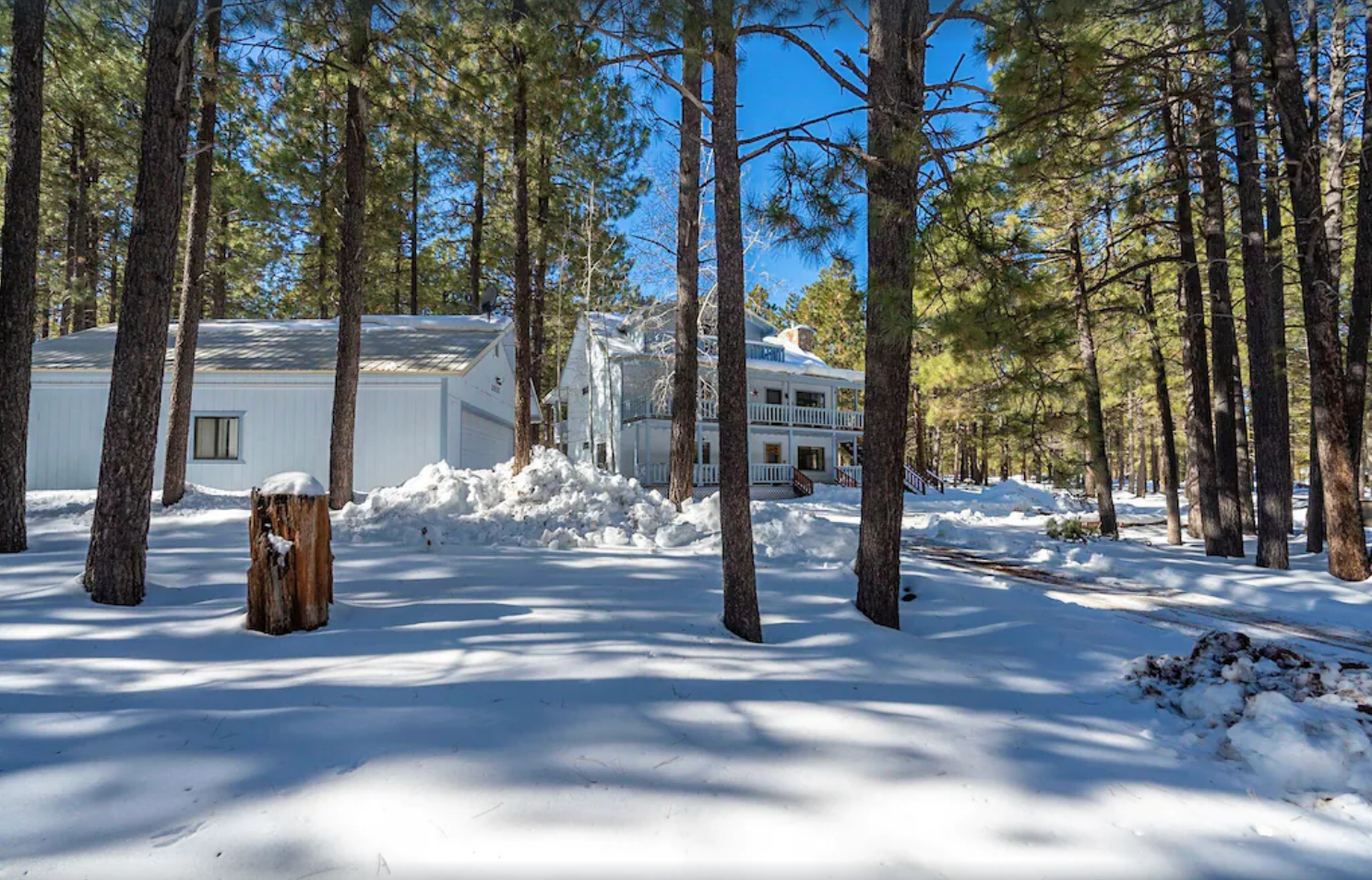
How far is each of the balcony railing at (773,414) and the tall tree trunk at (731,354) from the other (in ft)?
47.1

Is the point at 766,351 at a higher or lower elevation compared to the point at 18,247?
higher

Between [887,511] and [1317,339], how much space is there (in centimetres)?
703

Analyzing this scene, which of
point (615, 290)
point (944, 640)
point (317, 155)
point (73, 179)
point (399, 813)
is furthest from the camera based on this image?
point (615, 290)

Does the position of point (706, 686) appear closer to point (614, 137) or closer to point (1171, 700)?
point (1171, 700)

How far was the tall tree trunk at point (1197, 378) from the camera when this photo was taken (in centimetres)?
1032

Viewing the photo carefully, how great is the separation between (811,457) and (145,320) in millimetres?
25008

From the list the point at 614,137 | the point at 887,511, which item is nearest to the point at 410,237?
the point at 614,137

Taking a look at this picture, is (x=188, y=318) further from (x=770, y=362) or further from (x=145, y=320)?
(x=770, y=362)

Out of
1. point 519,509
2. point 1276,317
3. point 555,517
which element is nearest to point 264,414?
point 519,509

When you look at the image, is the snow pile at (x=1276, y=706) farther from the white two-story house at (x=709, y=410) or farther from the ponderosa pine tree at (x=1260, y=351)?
the white two-story house at (x=709, y=410)

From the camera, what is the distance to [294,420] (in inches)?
571

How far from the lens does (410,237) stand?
24.2 meters

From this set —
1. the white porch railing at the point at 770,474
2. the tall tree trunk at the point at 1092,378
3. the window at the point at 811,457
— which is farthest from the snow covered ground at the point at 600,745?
the window at the point at 811,457

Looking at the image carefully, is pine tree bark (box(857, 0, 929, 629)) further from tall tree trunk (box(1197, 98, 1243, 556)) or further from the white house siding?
the white house siding
